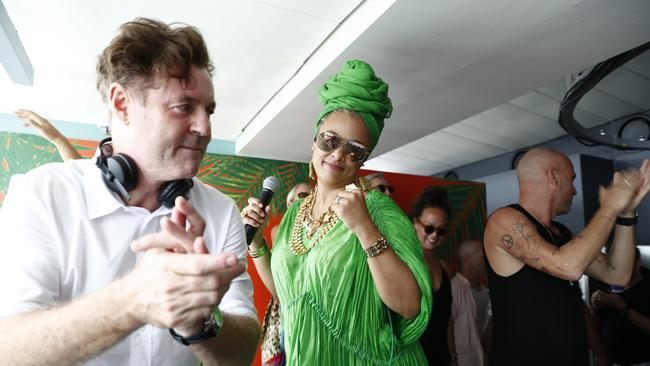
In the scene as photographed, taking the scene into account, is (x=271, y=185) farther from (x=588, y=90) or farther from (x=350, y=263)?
(x=588, y=90)

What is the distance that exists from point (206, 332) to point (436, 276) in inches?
78.4

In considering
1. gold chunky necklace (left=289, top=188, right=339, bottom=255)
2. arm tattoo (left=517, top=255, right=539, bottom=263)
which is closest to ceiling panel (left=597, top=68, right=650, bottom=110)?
arm tattoo (left=517, top=255, right=539, bottom=263)

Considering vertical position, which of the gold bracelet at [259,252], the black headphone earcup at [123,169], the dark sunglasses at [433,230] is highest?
the black headphone earcup at [123,169]

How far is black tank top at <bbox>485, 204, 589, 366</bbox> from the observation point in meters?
2.02

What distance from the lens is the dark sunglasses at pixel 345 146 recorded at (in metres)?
1.79

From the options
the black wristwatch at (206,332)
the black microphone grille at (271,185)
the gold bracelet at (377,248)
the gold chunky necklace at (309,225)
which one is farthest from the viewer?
the black microphone grille at (271,185)

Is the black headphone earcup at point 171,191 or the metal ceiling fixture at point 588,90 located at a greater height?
the metal ceiling fixture at point 588,90

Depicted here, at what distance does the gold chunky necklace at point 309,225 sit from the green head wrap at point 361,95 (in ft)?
1.17

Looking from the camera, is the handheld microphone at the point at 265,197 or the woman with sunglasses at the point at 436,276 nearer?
the handheld microphone at the point at 265,197

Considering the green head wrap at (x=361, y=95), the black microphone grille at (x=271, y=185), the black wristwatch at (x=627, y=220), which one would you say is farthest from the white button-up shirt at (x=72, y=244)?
the black wristwatch at (x=627, y=220)

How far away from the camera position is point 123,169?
118 centimetres

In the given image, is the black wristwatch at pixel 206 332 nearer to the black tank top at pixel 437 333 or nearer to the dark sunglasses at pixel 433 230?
the black tank top at pixel 437 333

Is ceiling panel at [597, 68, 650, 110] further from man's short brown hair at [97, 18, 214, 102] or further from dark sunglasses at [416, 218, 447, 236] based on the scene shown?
man's short brown hair at [97, 18, 214, 102]

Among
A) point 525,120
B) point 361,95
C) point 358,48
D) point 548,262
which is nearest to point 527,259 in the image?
point 548,262
